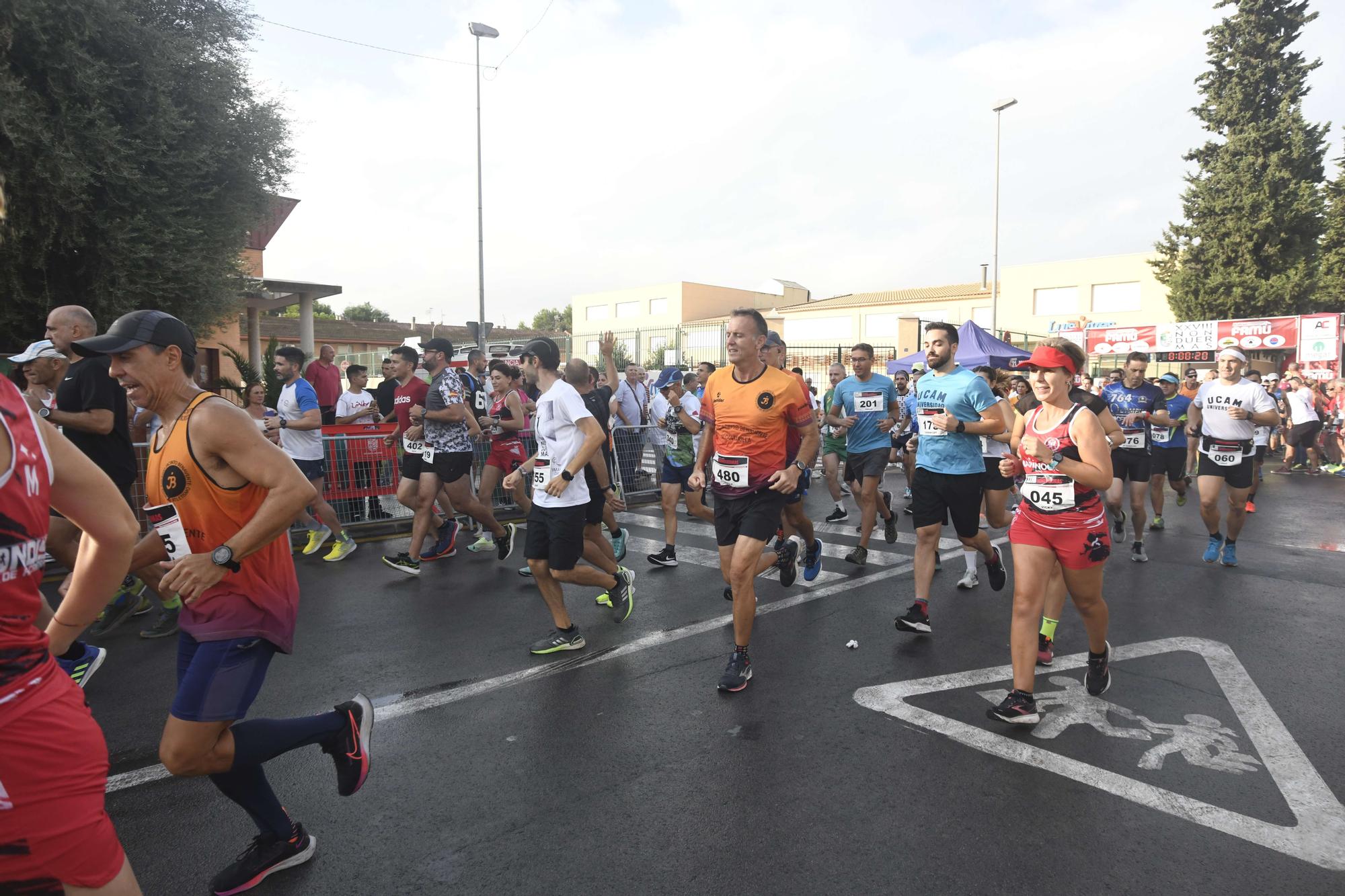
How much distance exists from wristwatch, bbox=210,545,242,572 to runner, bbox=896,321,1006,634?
423 cm

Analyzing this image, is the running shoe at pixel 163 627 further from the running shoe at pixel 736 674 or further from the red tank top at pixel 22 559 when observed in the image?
the red tank top at pixel 22 559

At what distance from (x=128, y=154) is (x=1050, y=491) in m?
14.8

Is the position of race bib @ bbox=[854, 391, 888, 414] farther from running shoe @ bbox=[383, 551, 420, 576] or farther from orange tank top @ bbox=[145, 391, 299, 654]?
orange tank top @ bbox=[145, 391, 299, 654]

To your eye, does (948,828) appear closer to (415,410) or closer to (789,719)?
(789,719)

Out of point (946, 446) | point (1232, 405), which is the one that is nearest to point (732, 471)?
point (946, 446)

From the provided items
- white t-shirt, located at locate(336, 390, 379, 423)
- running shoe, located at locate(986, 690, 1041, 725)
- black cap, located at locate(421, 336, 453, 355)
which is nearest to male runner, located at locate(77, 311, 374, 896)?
running shoe, located at locate(986, 690, 1041, 725)

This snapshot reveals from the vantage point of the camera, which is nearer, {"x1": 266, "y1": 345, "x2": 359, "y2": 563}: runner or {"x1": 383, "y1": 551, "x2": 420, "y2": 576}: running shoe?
{"x1": 383, "y1": 551, "x2": 420, "y2": 576}: running shoe

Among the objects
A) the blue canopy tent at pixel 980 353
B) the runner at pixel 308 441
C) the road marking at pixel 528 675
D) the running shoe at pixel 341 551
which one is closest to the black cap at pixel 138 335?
the road marking at pixel 528 675

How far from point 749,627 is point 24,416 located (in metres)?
3.55

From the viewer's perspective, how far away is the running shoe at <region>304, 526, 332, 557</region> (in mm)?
8102

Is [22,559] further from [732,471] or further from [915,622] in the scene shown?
[915,622]

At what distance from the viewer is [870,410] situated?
8.30 m

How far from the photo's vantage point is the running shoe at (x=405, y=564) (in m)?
7.15

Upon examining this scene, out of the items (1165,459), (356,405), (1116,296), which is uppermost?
(1116,296)
